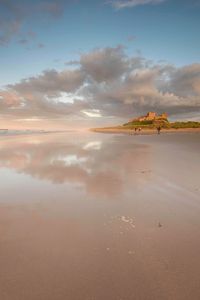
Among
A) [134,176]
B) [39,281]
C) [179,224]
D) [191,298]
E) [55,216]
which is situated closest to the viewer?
[191,298]

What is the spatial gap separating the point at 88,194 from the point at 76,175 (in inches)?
94.1

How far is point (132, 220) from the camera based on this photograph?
4156 millimetres

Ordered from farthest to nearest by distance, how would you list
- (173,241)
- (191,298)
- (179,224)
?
(179,224)
(173,241)
(191,298)

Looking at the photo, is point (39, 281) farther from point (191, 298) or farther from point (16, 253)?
point (191, 298)

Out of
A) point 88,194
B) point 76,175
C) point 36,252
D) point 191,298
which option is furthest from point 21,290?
point 76,175

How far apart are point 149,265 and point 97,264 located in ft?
2.33

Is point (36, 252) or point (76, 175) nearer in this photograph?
point (36, 252)

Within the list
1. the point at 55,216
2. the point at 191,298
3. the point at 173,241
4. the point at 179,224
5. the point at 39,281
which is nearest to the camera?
the point at 191,298

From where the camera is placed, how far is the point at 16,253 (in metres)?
3.06

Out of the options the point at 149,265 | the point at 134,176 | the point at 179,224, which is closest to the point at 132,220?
the point at 179,224

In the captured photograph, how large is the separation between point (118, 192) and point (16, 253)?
3.35 m

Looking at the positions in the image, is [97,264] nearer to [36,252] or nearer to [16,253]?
[36,252]

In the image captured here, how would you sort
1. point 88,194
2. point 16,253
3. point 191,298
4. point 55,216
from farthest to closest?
1. point 88,194
2. point 55,216
3. point 16,253
4. point 191,298

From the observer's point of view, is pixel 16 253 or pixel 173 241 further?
pixel 173 241
